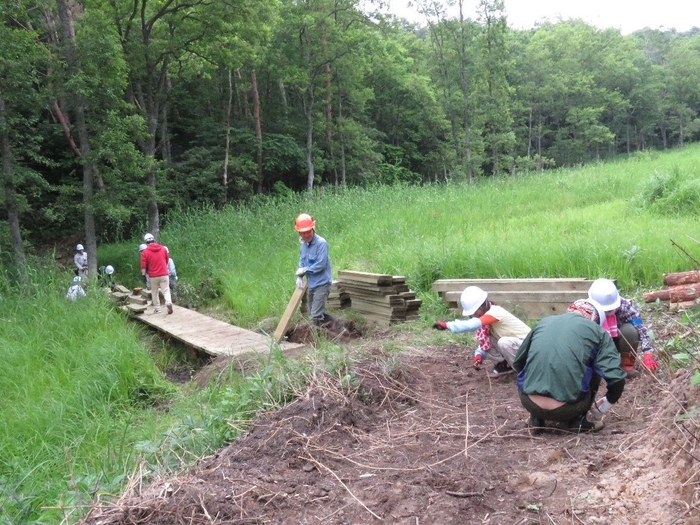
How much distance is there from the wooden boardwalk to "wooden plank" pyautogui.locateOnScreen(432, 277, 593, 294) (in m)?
2.28

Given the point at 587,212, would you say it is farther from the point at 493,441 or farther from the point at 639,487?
the point at 639,487

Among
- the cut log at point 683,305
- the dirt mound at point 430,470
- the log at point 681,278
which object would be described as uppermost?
the log at point 681,278

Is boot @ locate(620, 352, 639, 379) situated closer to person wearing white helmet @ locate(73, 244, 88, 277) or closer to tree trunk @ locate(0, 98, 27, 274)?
tree trunk @ locate(0, 98, 27, 274)

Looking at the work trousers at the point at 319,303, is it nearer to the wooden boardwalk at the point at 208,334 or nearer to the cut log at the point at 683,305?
the wooden boardwalk at the point at 208,334

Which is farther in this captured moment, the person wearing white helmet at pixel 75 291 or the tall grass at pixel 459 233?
the person wearing white helmet at pixel 75 291

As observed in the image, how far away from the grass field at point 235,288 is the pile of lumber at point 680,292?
2.67ft

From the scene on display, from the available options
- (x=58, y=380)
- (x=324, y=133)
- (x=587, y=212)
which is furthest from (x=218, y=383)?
(x=324, y=133)

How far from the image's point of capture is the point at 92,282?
991 centimetres

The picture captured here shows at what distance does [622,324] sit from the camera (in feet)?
15.8

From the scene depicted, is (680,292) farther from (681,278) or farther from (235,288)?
(235,288)

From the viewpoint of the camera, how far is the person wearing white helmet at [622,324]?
460 centimetres

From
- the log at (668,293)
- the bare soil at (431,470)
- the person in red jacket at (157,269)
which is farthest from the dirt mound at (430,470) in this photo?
the person in red jacket at (157,269)

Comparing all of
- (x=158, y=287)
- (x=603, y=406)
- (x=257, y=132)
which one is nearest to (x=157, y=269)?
(x=158, y=287)

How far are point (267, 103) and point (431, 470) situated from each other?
27.2 metres
